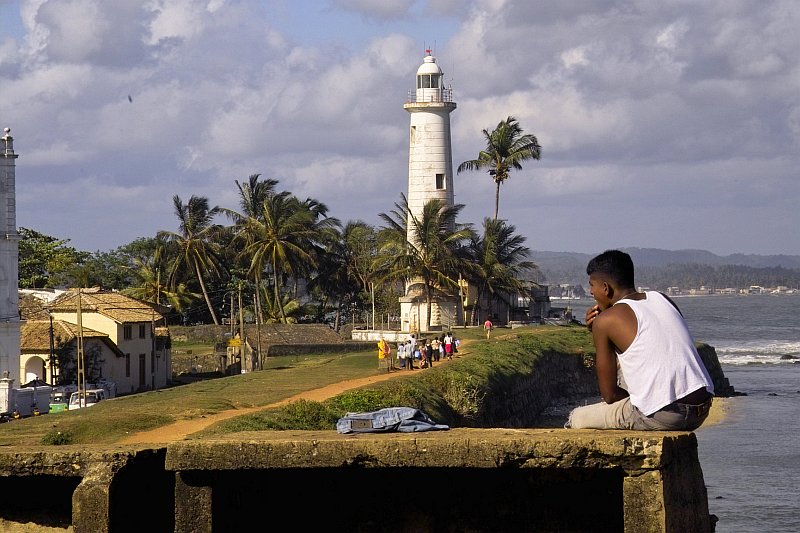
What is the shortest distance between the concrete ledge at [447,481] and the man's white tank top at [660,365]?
23 cm

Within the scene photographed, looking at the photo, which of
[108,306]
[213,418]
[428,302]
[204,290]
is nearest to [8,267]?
[108,306]

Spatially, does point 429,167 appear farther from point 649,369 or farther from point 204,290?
point 649,369

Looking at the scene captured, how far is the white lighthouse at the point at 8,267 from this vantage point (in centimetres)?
3822

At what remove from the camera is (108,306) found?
4478 cm

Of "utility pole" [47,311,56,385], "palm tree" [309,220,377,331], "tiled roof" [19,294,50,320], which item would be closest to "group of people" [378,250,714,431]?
"utility pole" [47,311,56,385]

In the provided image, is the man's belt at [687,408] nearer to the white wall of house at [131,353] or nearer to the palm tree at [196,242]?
the white wall of house at [131,353]

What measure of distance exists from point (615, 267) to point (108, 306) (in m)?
40.1

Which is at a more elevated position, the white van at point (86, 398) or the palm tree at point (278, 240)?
the palm tree at point (278, 240)

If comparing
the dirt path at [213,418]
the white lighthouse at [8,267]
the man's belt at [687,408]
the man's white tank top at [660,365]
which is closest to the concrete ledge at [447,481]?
the man's belt at [687,408]

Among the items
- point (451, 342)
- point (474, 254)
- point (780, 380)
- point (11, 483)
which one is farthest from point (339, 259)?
point (11, 483)

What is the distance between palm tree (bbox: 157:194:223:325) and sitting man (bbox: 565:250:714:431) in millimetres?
57653

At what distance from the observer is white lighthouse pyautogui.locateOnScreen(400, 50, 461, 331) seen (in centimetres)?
5906

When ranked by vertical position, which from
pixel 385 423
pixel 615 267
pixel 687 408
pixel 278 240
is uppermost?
pixel 278 240

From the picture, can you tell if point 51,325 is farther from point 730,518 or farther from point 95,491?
point 95,491
